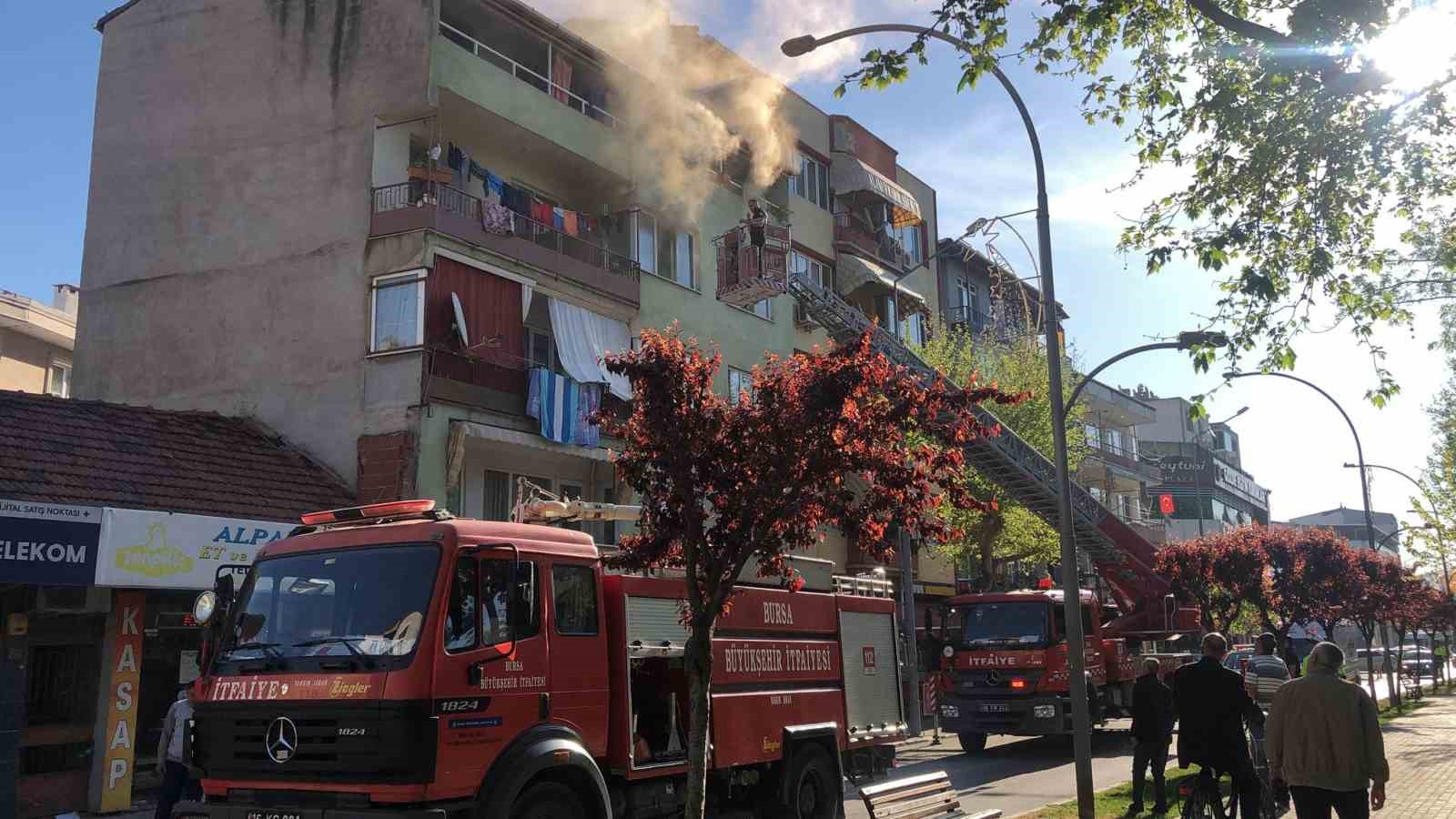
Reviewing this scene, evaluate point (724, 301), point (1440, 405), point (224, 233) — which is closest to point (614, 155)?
point (724, 301)

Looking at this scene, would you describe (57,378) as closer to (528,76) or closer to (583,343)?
(528,76)

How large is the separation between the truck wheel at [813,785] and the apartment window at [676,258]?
15.0 metres

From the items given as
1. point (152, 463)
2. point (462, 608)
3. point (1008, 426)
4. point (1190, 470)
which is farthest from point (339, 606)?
point (1190, 470)

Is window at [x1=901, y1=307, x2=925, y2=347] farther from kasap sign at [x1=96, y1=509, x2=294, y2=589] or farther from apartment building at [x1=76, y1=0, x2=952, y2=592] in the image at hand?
kasap sign at [x1=96, y1=509, x2=294, y2=589]

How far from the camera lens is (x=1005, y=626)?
20578 mm

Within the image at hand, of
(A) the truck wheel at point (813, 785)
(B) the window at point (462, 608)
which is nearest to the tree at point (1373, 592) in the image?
(A) the truck wheel at point (813, 785)

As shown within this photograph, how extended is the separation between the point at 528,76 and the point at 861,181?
11.8 m

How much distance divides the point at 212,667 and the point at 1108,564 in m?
19.2

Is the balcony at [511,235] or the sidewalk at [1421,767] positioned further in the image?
the balcony at [511,235]

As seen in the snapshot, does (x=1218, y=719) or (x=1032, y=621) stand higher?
(x=1032, y=621)

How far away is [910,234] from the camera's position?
3819cm

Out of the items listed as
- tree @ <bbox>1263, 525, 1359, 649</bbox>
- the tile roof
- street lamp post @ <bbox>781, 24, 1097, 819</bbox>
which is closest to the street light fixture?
street lamp post @ <bbox>781, 24, 1097, 819</bbox>

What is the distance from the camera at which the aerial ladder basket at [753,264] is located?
2541 cm

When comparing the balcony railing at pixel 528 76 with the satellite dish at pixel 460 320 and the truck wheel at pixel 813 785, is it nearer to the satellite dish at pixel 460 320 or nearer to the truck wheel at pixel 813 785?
the satellite dish at pixel 460 320
